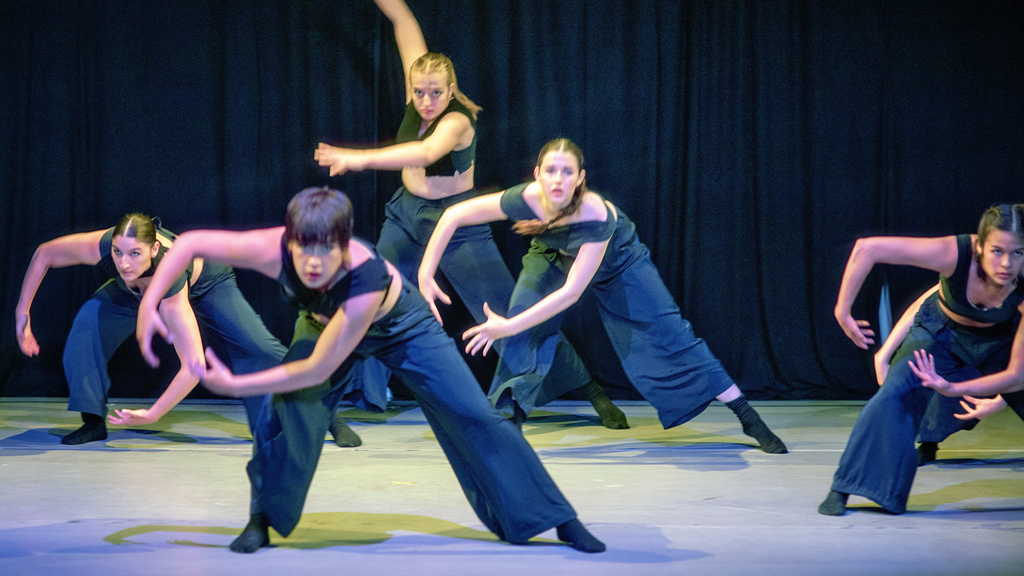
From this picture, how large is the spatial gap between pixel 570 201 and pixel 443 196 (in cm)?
92

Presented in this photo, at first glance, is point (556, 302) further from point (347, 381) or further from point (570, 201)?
point (347, 381)

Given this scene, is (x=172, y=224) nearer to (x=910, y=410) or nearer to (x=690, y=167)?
(x=690, y=167)

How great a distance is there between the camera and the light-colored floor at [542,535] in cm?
263

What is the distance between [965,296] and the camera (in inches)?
125

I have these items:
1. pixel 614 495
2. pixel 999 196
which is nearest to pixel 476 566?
pixel 614 495

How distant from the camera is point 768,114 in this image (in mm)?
5164

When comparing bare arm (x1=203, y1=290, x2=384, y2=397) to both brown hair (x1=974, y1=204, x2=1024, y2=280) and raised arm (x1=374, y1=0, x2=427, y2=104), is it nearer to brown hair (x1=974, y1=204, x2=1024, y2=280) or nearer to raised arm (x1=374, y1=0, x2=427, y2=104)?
brown hair (x1=974, y1=204, x2=1024, y2=280)

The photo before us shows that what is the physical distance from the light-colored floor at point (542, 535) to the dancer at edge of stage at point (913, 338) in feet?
0.38

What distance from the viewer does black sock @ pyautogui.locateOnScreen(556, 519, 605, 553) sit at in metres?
2.71

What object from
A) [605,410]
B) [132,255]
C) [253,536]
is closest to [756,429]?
[605,410]

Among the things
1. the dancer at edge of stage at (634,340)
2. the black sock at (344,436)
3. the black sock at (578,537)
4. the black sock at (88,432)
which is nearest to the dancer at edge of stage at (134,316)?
the black sock at (88,432)

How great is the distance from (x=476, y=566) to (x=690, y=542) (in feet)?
2.12

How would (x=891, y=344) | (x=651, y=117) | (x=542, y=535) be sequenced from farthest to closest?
1. (x=651, y=117)
2. (x=891, y=344)
3. (x=542, y=535)

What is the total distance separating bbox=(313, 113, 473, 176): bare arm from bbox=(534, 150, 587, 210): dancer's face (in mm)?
565
